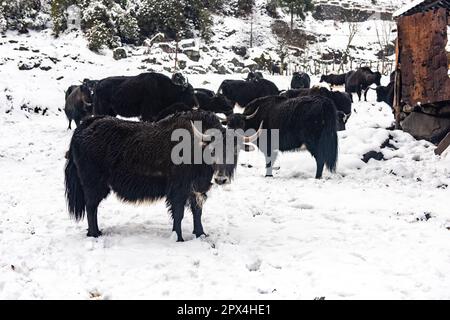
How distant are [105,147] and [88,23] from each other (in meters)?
23.3

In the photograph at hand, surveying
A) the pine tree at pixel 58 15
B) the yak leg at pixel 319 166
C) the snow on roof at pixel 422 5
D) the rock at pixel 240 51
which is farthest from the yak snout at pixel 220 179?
the rock at pixel 240 51

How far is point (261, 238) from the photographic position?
4.90 meters

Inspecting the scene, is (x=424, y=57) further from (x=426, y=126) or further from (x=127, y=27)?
(x=127, y=27)

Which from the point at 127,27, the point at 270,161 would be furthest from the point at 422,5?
the point at 127,27

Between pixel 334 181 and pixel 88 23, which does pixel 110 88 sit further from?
pixel 88 23

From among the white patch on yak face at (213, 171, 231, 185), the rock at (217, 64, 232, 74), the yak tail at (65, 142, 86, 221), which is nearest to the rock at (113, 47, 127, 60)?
the rock at (217, 64, 232, 74)

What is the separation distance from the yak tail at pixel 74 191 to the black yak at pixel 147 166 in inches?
3.5

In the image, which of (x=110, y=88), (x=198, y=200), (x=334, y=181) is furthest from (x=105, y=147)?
(x=110, y=88)

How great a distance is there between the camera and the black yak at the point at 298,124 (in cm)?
794

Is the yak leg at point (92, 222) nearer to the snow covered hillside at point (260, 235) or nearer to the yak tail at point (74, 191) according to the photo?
the snow covered hillside at point (260, 235)

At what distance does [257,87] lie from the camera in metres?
13.8

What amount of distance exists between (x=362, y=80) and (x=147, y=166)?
49.6 ft

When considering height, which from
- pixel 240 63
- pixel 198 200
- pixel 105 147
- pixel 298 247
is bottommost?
pixel 298 247

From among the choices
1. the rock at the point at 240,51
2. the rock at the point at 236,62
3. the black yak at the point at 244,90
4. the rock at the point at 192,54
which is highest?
the rock at the point at 240,51
